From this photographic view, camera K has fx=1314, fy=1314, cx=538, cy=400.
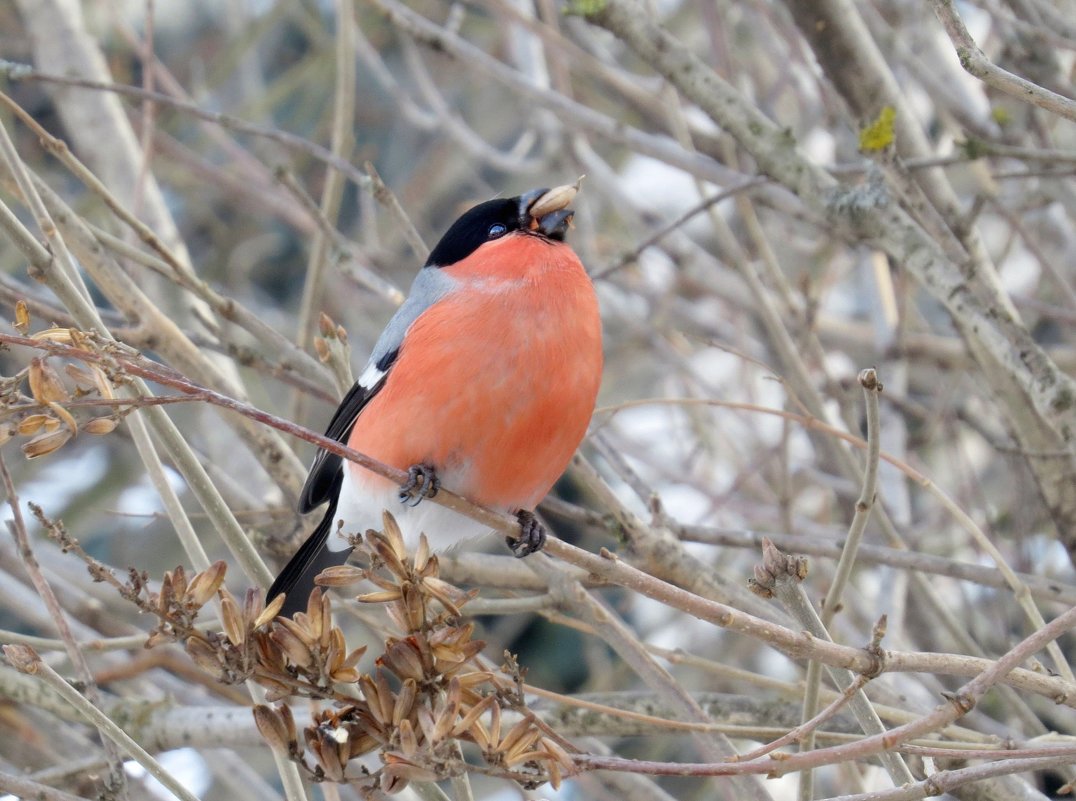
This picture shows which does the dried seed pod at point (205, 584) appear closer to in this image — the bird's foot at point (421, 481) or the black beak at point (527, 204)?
the bird's foot at point (421, 481)

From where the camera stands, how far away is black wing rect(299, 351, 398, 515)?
279 centimetres

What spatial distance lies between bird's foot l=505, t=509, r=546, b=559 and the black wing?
43cm

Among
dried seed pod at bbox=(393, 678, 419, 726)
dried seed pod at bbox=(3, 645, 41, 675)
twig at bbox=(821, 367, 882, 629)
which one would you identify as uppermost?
twig at bbox=(821, 367, 882, 629)

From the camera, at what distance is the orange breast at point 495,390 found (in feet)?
8.66

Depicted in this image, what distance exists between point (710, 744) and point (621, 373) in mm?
4292

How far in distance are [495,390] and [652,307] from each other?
2.80m

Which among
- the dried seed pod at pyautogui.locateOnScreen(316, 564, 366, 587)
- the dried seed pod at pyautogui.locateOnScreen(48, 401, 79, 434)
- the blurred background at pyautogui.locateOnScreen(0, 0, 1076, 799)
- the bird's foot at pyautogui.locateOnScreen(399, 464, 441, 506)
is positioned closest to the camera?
the dried seed pod at pyautogui.locateOnScreen(48, 401, 79, 434)

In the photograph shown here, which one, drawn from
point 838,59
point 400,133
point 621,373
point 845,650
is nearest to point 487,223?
point 838,59

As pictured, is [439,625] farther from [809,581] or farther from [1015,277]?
[1015,277]

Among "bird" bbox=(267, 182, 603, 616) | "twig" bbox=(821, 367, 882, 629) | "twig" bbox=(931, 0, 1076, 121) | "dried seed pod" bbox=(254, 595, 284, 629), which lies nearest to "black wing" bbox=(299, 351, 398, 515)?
"bird" bbox=(267, 182, 603, 616)

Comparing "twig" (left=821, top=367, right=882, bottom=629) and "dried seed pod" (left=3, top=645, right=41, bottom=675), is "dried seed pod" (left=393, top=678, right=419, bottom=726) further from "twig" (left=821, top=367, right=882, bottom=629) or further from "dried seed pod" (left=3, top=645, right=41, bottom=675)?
"twig" (left=821, top=367, right=882, bottom=629)

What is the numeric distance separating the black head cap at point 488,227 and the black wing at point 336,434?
0.35m

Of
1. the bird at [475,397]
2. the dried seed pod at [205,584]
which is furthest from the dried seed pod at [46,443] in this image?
the bird at [475,397]

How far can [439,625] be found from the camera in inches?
71.8
